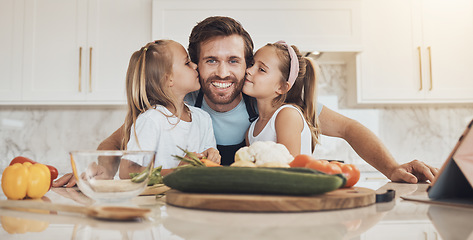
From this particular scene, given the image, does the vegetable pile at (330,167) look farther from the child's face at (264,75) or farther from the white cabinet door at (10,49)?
the white cabinet door at (10,49)

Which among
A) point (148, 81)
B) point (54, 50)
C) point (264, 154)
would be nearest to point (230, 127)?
point (148, 81)

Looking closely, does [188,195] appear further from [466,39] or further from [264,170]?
[466,39]

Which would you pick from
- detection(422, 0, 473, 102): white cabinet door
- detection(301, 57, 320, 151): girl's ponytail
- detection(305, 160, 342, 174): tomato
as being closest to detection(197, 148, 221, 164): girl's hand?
detection(301, 57, 320, 151): girl's ponytail

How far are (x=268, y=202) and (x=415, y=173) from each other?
0.86 metres

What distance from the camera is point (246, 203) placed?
0.67 metres

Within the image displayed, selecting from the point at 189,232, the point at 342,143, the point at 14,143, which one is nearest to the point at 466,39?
the point at 342,143

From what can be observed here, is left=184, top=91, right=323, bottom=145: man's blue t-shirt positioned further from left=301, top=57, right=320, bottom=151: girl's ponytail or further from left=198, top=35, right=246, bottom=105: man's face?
left=301, top=57, right=320, bottom=151: girl's ponytail

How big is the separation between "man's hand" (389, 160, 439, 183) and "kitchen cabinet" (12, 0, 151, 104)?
83.0 inches

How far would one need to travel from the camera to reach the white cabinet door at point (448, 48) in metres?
2.99

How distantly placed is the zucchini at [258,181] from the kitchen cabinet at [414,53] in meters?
2.41

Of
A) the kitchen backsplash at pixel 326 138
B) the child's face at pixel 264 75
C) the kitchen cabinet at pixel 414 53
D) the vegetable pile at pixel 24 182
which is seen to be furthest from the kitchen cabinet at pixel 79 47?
the vegetable pile at pixel 24 182

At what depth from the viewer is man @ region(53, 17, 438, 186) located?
5.04ft

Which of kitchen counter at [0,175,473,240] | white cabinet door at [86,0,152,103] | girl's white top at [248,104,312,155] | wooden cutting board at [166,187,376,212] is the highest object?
white cabinet door at [86,0,152,103]

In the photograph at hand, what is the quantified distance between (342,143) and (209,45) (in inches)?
83.0
